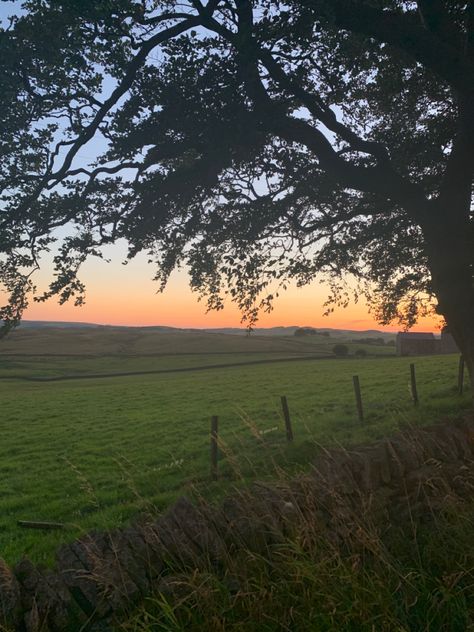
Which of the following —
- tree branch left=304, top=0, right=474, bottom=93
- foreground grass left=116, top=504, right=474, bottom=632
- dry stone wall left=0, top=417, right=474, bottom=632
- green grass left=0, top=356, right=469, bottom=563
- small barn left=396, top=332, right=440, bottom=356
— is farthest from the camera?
small barn left=396, top=332, right=440, bottom=356

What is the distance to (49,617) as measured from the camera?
4.46 meters

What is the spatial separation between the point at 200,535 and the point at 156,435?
17.2 meters

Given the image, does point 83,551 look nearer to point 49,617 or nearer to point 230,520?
point 49,617

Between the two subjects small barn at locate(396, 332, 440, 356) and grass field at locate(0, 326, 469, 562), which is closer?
grass field at locate(0, 326, 469, 562)

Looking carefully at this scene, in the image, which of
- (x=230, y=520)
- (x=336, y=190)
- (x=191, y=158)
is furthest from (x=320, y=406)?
(x=230, y=520)

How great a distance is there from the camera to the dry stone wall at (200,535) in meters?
4.52

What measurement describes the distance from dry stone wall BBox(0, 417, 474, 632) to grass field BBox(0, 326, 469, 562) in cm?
50

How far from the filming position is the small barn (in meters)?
79.2

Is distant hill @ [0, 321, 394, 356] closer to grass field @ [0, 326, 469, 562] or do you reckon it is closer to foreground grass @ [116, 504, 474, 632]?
grass field @ [0, 326, 469, 562]

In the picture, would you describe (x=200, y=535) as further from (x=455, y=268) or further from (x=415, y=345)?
(x=415, y=345)

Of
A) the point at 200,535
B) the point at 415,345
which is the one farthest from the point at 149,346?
the point at 200,535

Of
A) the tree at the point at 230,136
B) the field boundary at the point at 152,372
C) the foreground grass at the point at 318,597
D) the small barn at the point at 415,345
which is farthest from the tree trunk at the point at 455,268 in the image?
the small barn at the point at 415,345

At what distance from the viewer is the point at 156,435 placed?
21953 mm

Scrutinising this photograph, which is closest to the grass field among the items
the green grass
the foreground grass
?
the green grass
